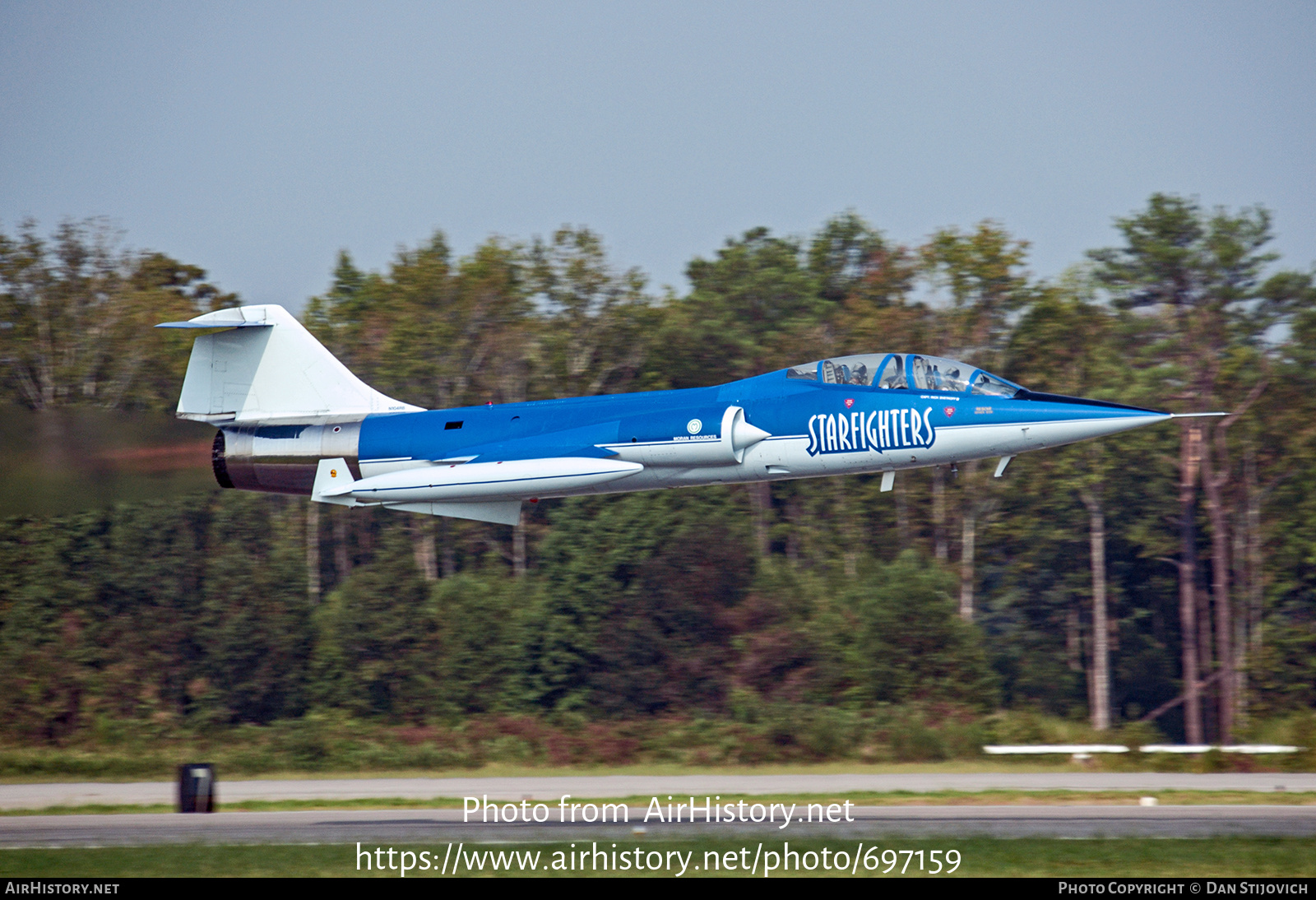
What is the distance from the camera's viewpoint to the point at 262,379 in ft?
75.3

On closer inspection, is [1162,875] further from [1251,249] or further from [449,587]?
[1251,249]

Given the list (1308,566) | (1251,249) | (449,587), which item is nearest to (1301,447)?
(1308,566)

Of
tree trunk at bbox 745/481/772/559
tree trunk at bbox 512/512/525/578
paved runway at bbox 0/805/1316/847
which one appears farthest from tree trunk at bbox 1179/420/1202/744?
paved runway at bbox 0/805/1316/847

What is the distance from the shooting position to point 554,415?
21.3 m

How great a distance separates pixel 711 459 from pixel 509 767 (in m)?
11.7

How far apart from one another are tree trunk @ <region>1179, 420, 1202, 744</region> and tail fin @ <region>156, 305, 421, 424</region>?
2563 cm

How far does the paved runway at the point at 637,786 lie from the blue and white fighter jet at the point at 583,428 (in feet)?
17.7

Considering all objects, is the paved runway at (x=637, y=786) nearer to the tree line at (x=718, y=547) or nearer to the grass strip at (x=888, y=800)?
the grass strip at (x=888, y=800)

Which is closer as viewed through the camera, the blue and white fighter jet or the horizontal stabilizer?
the blue and white fighter jet

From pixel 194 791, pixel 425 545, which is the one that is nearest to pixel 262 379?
pixel 194 791

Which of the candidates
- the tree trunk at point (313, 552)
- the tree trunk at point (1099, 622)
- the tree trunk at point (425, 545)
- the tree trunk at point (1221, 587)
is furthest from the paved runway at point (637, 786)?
the tree trunk at point (313, 552)

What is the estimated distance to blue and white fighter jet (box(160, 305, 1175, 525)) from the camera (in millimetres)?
19609

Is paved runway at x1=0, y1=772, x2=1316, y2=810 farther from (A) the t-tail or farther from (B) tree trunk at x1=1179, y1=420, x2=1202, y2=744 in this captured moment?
(B) tree trunk at x1=1179, y1=420, x2=1202, y2=744

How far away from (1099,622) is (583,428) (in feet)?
75.6
